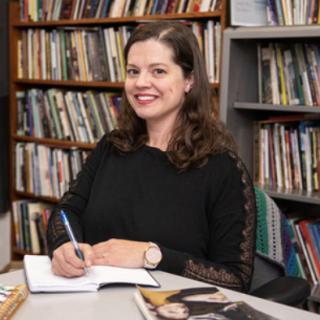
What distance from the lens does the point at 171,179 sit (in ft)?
5.08

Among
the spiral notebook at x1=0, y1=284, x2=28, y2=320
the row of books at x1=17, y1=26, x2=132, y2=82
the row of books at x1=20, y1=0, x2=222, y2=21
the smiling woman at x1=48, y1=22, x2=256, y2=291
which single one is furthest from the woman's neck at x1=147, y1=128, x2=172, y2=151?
the row of books at x1=17, y1=26, x2=132, y2=82

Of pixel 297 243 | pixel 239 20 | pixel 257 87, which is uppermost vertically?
pixel 239 20

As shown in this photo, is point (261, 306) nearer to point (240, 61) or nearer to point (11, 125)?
point (240, 61)

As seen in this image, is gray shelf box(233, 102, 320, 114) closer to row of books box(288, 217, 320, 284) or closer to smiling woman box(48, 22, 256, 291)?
row of books box(288, 217, 320, 284)

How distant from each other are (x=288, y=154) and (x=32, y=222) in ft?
5.36

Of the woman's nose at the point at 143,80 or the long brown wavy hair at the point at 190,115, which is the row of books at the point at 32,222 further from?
the woman's nose at the point at 143,80

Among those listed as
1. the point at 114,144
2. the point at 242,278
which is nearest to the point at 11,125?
the point at 114,144

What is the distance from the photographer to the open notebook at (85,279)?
1112 mm

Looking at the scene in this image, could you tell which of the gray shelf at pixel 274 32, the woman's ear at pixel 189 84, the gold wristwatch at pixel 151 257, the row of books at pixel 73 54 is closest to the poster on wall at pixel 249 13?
the gray shelf at pixel 274 32

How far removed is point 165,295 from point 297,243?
138 cm

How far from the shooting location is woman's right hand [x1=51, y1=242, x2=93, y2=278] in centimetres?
118

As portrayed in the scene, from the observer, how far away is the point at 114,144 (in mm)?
1702

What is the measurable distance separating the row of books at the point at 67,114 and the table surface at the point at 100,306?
181 cm

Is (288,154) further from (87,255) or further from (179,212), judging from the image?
(87,255)
